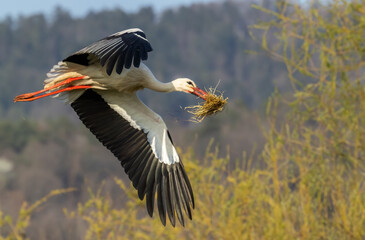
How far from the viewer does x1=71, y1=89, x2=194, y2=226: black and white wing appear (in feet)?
24.1

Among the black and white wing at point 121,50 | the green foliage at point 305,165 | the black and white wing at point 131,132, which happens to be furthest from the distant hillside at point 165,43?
the black and white wing at point 121,50

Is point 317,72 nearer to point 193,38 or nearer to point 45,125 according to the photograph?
point 45,125

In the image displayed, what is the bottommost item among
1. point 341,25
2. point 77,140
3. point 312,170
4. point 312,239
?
point 77,140

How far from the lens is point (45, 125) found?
5209cm

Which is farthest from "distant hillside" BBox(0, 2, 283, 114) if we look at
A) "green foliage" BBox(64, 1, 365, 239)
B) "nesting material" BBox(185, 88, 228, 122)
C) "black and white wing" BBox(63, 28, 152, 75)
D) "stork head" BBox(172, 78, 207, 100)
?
"black and white wing" BBox(63, 28, 152, 75)

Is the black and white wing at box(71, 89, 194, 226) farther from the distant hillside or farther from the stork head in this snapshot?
the distant hillside

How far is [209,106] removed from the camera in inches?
268

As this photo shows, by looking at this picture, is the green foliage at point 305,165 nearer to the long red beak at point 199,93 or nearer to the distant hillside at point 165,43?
the long red beak at point 199,93

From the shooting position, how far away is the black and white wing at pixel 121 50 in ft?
19.7

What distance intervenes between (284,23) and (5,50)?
8506 cm

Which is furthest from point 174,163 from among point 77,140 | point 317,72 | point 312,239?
point 77,140

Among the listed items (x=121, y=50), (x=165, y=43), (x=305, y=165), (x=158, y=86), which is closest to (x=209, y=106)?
(x=158, y=86)

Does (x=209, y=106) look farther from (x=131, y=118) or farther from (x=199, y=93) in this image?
(x=131, y=118)

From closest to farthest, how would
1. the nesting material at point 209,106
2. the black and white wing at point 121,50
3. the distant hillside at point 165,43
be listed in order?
the black and white wing at point 121,50 < the nesting material at point 209,106 < the distant hillside at point 165,43
